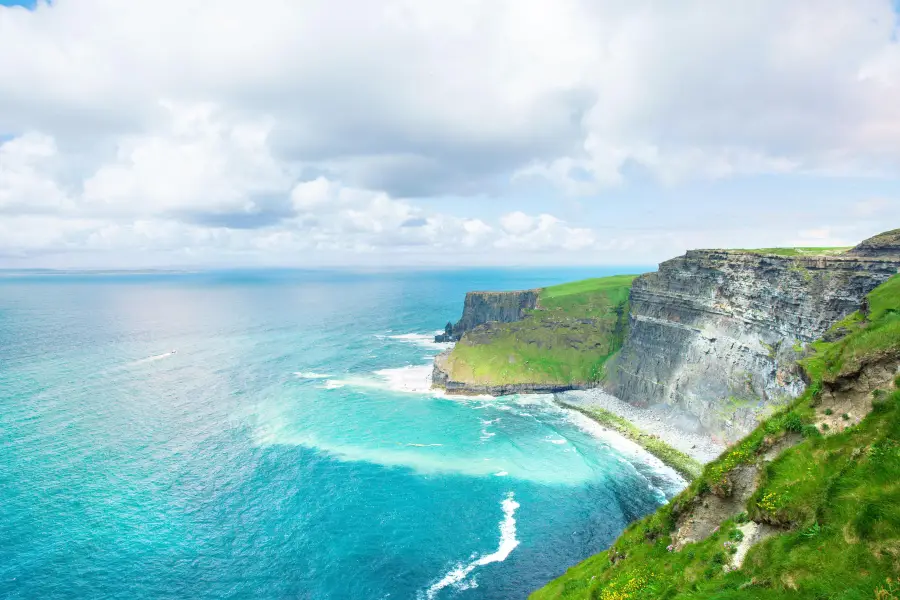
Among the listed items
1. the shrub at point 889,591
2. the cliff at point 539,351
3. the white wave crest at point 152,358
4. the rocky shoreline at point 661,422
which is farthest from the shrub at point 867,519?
the white wave crest at point 152,358

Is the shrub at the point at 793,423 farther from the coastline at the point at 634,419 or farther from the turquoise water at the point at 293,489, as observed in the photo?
the coastline at the point at 634,419

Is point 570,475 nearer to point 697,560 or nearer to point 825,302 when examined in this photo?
point 825,302

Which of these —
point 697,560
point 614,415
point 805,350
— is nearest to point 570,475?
point 614,415

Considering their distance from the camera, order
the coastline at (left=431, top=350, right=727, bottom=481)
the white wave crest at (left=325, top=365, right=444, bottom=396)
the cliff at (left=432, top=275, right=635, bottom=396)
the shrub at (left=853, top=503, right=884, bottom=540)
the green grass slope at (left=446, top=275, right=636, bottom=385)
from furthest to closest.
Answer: the green grass slope at (left=446, top=275, right=636, bottom=385), the cliff at (left=432, top=275, right=635, bottom=396), the white wave crest at (left=325, top=365, right=444, bottom=396), the coastline at (left=431, top=350, right=727, bottom=481), the shrub at (left=853, top=503, right=884, bottom=540)

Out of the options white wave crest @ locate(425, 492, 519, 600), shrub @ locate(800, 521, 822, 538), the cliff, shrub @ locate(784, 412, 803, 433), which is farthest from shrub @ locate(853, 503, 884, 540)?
the cliff

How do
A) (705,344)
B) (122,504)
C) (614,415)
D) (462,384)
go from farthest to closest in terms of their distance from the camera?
(462,384)
(614,415)
(705,344)
(122,504)

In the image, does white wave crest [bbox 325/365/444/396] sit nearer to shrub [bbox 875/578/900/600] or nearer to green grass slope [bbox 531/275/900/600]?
green grass slope [bbox 531/275/900/600]
